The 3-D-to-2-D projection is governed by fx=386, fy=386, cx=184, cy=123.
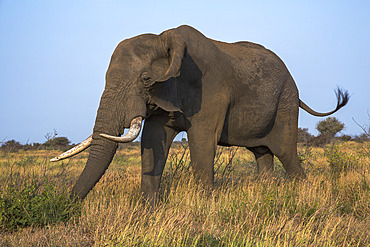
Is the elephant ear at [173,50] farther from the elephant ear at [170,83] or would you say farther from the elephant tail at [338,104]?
the elephant tail at [338,104]

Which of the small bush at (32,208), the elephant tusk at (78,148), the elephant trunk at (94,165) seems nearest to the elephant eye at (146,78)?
the elephant trunk at (94,165)

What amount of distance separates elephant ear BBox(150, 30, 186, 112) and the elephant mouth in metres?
0.43

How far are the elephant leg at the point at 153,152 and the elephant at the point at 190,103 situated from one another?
0.02 m

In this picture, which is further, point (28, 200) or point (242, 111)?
point (242, 111)

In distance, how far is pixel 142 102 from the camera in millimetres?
5004

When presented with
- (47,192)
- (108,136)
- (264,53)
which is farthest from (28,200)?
(264,53)

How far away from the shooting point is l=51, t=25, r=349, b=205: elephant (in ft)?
16.0

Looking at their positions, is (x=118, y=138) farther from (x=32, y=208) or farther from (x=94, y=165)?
(x=32, y=208)

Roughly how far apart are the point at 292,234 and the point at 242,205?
1272 millimetres

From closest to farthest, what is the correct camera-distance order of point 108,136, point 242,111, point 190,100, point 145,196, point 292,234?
point 292,234
point 108,136
point 190,100
point 145,196
point 242,111

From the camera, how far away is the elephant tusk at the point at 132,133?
4535 millimetres

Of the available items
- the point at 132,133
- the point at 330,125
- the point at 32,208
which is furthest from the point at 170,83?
the point at 330,125

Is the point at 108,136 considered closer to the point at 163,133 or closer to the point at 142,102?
the point at 142,102

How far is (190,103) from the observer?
555 cm
